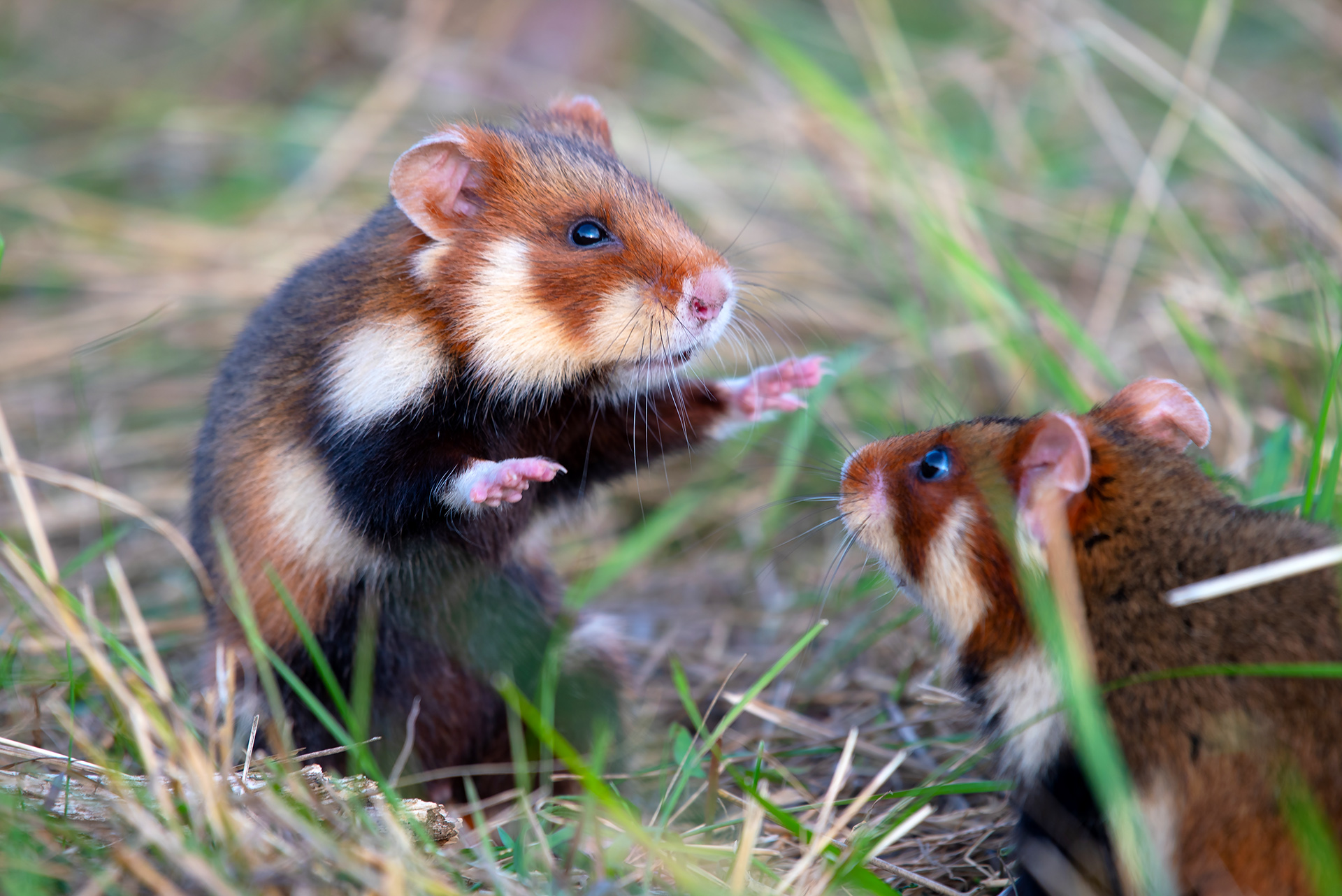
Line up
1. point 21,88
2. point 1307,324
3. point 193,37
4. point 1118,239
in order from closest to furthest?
point 1307,324, point 1118,239, point 21,88, point 193,37

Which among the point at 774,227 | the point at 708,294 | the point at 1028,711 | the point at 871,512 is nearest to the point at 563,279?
the point at 708,294

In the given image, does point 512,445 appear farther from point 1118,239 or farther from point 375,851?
point 1118,239

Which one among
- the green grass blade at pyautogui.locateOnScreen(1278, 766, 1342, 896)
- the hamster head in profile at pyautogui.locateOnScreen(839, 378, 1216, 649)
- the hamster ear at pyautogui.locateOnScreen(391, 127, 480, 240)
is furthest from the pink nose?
the green grass blade at pyautogui.locateOnScreen(1278, 766, 1342, 896)

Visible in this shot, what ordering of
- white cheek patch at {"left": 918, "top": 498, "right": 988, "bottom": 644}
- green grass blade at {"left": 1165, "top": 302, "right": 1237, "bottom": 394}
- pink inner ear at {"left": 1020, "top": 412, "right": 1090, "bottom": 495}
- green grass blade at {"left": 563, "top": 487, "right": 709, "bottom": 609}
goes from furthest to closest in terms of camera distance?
green grass blade at {"left": 563, "top": 487, "right": 709, "bottom": 609}, green grass blade at {"left": 1165, "top": 302, "right": 1237, "bottom": 394}, white cheek patch at {"left": 918, "top": 498, "right": 988, "bottom": 644}, pink inner ear at {"left": 1020, "top": 412, "right": 1090, "bottom": 495}

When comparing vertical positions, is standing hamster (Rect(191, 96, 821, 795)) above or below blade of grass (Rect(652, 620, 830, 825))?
above

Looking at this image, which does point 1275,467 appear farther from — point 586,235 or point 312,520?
point 312,520

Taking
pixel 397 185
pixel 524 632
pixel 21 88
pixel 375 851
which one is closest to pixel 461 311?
pixel 397 185

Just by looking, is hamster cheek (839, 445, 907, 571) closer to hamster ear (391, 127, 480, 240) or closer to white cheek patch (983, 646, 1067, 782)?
white cheek patch (983, 646, 1067, 782)
